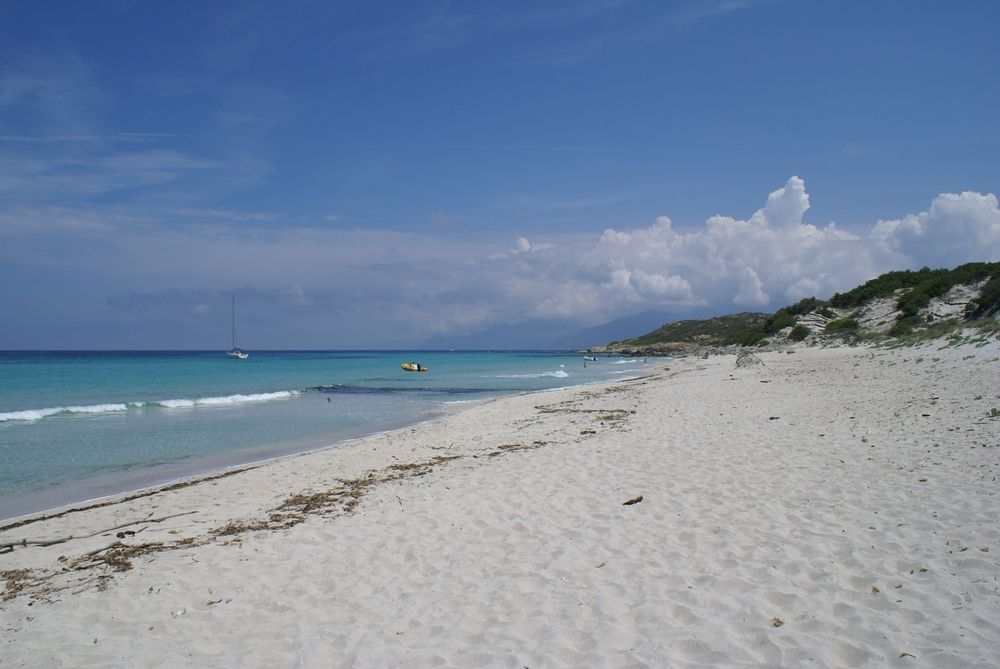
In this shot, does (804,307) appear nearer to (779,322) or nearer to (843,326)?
(779,322)

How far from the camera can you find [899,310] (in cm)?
4153

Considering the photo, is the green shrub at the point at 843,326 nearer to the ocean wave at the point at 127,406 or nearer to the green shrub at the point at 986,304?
the green shrub at the point at 986,304

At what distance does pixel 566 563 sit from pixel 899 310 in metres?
46.6

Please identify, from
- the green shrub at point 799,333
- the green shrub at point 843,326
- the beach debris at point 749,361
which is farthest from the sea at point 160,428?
the green shrub at point 799,333

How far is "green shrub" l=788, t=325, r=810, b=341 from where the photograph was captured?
47812 millimetres

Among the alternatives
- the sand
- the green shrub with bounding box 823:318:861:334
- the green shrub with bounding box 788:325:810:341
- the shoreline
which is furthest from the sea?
the green shrub with bounding box 788:325:810:341

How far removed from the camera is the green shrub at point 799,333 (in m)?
47.8

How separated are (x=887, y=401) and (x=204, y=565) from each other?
1479 centimetres

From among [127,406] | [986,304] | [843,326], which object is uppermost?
[986,304]

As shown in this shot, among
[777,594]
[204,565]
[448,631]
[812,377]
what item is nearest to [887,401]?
[812,377]

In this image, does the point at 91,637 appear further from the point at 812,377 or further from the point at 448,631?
the point at 812,377

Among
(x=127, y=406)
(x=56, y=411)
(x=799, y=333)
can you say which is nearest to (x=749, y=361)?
(x=799, y=333)

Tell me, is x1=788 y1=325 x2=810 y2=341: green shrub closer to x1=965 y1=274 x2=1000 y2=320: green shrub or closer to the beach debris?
x1=965 y1=274 x2=1000 y2=320: green shrub

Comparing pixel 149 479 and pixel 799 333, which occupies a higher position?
pixel 799 333
